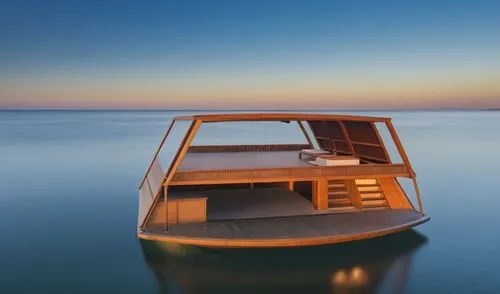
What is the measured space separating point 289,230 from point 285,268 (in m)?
1.00

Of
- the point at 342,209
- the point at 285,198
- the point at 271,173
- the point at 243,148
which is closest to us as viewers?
the point at 271,173

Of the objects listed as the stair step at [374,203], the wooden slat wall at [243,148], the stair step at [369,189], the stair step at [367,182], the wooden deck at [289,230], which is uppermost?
the wooden slat wall at [243,148]

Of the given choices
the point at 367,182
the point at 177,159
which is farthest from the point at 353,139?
the point at 177,159

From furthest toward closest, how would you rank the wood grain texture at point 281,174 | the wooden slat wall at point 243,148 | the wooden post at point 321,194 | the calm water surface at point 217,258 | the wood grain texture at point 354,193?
the wooden slat wall at point 243,148 < the wood grain texture at point 354,193 < the wooden post at point 321,194 < the wood grain texture at point 281,174 < the calm water surface at point 217,258

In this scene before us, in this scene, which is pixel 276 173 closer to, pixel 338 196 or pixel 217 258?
pixel 217 258

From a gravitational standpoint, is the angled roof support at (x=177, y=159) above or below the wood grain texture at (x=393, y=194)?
above

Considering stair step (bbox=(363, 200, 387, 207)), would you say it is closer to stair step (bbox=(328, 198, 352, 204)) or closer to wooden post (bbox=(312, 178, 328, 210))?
stair step (bbox=(328, 198, 352, 204))

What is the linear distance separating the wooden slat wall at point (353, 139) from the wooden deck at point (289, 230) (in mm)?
2354

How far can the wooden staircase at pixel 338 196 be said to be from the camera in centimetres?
1305

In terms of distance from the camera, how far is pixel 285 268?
33.3 feet

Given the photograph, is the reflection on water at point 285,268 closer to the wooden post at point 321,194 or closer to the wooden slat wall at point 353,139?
the wooden post at point 321,194

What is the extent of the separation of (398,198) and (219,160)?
20.7 feet

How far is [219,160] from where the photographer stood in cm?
1508

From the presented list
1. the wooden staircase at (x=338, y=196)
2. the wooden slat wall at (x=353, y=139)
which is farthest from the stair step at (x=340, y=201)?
the wooden slat wall at (x=353, y=139)
